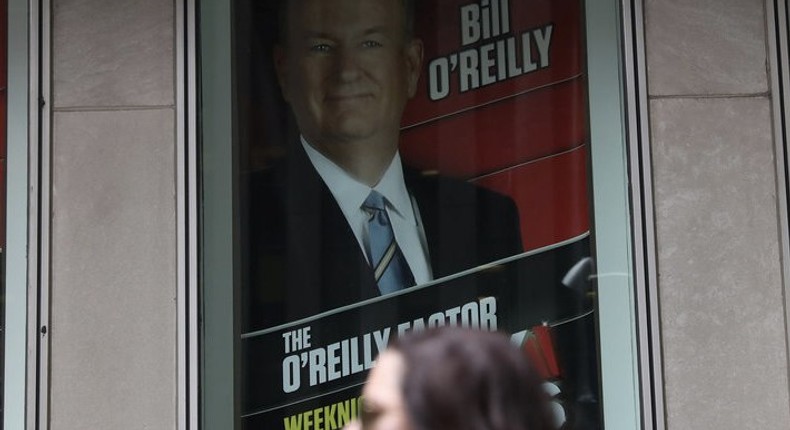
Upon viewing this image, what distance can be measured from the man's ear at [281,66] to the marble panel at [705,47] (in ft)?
5.76

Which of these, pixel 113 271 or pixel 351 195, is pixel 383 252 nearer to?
pixel 351 195

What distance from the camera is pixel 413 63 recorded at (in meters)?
6.17

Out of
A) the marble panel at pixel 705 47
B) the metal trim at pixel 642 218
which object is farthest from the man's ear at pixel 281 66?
the marble panel at pixel 705 47

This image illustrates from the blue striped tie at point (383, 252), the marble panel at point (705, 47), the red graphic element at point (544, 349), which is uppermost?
the marble panel at point (705, 47)

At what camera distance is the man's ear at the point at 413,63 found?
616cm

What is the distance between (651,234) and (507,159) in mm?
787

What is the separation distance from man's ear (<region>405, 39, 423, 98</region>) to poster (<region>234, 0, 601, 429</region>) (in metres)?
0.03

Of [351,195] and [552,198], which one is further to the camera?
[351,195]

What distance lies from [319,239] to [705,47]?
6.79ft

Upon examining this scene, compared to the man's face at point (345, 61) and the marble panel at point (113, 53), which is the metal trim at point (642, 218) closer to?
the man's face at point (345, 61)

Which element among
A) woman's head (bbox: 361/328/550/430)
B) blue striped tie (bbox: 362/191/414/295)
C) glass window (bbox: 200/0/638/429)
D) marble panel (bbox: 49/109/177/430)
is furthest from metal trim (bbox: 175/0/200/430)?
woman's head (bbox: 361/328/550/430)

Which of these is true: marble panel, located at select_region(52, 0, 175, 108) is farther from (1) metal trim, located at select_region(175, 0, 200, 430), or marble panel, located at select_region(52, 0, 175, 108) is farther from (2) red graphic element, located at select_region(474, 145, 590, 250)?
(2) red graphic element, located at select_region(474, 145, 590, 250)

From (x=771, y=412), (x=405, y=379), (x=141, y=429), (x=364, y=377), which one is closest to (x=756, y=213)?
(x=771, y=412)

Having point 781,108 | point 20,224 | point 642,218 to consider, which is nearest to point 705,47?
point 781,108
